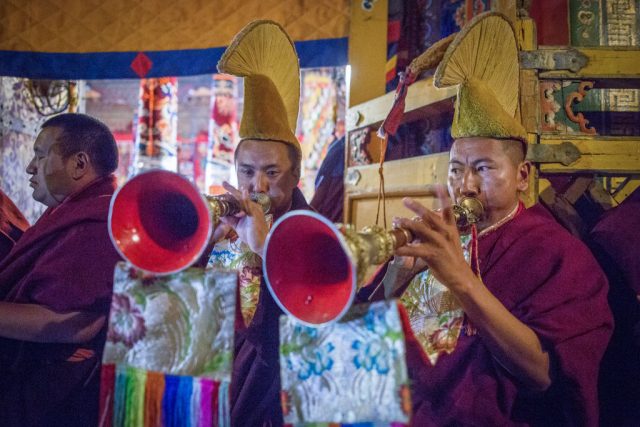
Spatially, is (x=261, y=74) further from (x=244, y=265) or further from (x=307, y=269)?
(x=307, y=269)

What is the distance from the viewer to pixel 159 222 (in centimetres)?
160

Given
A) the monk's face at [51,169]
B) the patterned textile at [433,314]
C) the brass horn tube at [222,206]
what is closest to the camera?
the brass horn tube at [222,206]

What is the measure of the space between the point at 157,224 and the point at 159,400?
20.4 inches

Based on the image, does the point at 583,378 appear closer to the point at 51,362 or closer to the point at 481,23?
the point at 481,23

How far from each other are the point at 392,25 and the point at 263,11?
2.83ft

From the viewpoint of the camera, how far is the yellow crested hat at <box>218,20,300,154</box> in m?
2.50


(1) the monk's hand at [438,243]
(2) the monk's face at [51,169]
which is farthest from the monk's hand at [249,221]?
(2) the monk's face at [51,169]

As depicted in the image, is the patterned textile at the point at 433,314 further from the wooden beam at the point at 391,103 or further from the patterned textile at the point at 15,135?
the patterned textile at the point at 15,135

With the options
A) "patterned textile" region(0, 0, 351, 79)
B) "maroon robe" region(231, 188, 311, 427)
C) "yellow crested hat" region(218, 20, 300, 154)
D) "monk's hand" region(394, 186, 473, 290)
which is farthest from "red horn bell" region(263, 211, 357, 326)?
"patterned textile" region(0, 0, 351, 79)

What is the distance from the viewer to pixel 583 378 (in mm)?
1710

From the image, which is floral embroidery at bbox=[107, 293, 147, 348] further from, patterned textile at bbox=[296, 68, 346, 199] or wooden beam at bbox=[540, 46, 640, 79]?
patterned textile at bbox=[296, 68, 346, 199]

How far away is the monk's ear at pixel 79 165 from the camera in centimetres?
248

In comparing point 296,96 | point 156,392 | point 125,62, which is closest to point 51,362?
point 156,392

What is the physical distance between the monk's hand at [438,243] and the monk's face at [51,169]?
1.74 meters
